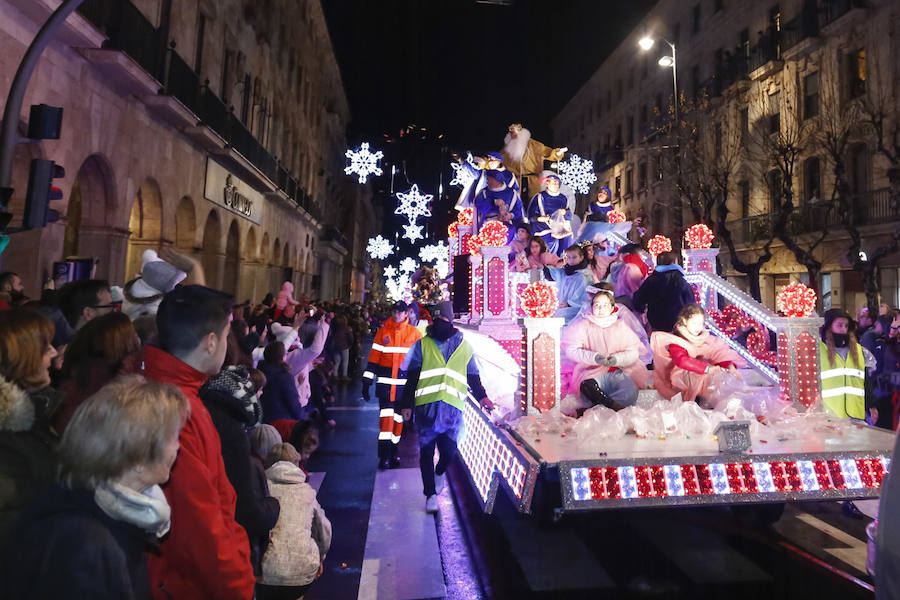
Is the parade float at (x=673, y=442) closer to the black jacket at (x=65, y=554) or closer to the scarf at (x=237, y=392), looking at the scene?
the scarf at (x=237, y=392)

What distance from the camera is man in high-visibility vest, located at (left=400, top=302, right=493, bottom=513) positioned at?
5484mm

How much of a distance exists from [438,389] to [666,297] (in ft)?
10.6

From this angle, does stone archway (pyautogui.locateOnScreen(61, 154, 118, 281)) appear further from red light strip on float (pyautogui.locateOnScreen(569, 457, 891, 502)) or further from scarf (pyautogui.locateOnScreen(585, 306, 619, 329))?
red light strip on float (pyautogui.locateOnScreen(569, 457, 891, 502))

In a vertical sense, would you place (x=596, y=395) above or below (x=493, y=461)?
above

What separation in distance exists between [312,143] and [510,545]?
31.5 metres

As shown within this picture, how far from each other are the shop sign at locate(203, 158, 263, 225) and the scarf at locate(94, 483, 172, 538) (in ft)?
51.9

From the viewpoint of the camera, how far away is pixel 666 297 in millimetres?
6539

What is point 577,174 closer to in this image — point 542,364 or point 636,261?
point 636,261

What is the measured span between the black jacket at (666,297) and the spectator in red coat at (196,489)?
576 cm

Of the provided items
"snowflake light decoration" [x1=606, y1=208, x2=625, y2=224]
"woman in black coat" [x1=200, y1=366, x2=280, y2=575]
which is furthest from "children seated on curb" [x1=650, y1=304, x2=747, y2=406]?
"snowflake light decoration" [x1=606, y1=208, x2=625, y2=224]

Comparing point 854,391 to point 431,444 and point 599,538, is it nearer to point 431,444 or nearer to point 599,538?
point 599,538

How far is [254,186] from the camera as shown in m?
20.4

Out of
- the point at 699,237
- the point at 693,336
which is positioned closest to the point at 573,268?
the point at 699,237

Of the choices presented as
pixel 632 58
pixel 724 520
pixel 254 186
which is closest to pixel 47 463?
pixel 724 520
